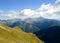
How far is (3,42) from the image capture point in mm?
124250

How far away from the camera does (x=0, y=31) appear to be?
170750mm

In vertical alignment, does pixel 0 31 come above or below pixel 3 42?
above

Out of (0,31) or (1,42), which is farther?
(0,31)

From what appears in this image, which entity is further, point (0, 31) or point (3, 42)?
point (0, 31)

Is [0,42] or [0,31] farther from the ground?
[0,31]

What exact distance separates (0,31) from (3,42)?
48271mm

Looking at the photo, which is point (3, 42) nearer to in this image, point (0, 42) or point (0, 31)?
point (0, 42)

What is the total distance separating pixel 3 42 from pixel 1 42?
1768mm

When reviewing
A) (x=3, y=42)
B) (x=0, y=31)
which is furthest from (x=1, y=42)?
(x=0, y=31)

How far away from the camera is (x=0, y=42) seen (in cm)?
12025

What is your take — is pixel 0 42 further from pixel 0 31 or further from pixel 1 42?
pixel 0 31

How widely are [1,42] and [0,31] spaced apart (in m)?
48.9

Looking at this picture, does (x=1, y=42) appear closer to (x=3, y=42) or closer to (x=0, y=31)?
(x=3, y=42)
